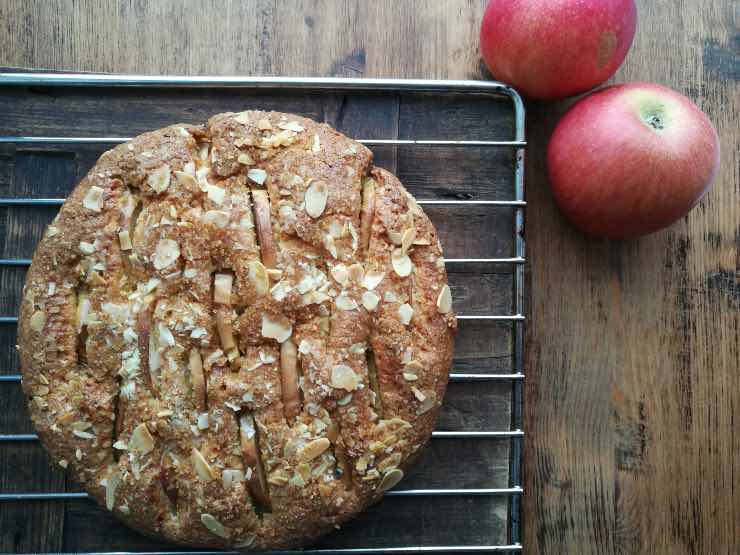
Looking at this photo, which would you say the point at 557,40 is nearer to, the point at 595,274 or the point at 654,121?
the point at 654,121

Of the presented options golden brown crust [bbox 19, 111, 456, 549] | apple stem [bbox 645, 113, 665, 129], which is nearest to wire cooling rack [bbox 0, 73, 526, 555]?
golden brown crust [bbox 19, 111, 456, 549]

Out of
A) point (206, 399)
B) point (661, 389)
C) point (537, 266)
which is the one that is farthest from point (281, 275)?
point (661, 389)

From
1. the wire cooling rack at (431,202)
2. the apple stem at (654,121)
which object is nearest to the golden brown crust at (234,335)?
the wire cooling rack at (431,202)

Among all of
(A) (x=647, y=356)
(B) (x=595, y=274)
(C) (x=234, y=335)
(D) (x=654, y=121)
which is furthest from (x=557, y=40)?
(C) (x=234, y=335)

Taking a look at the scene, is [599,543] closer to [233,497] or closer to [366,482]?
[366,482]

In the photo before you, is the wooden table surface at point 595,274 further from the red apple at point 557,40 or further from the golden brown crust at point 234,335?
the golden brown crust at point 234,335
